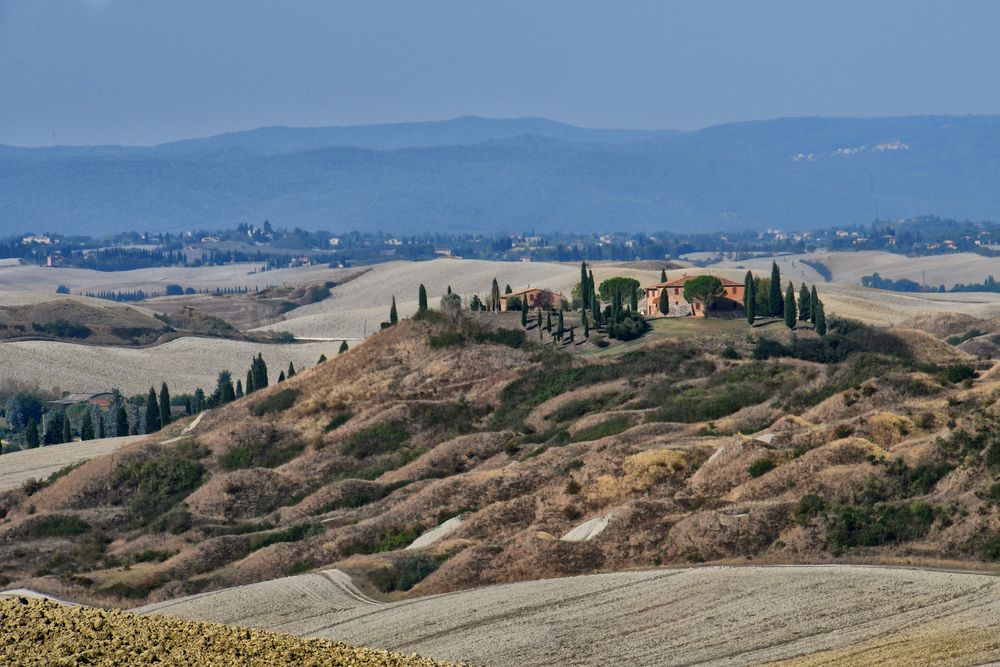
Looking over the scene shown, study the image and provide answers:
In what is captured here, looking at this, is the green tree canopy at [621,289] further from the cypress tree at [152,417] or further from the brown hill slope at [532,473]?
the cypress tree at [152,417]

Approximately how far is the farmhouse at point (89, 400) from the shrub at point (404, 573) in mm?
121233

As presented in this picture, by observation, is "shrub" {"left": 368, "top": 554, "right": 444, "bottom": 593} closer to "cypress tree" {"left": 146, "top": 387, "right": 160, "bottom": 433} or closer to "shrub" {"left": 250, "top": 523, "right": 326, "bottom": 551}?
"shrub" {"left": 250, "top": 523, "right": 326, "bottom": 551}

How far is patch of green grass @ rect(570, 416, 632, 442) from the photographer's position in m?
88.2

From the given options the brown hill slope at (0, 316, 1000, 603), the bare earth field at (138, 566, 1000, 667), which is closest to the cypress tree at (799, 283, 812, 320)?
the brown hill slope at (0, 316, 1000, 603)

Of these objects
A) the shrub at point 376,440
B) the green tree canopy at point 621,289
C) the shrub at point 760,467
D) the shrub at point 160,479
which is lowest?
the shrub at point 160,479

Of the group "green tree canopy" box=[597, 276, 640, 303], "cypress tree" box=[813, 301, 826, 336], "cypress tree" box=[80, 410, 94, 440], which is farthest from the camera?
"green tree canopy" box=[597, 276, 640, 303]

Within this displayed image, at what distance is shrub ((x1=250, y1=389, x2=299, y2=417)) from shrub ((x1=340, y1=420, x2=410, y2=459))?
44.1 feet

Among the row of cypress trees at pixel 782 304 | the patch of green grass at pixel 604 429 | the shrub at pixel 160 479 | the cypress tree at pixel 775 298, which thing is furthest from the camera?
the cypress tree at pixel 775 298

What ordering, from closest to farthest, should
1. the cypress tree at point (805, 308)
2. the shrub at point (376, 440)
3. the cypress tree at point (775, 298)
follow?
the shrub at point (376, 440), the cypress tree at point (805, 308), the cypress tree at point (775, 298)

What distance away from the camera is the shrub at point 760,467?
6881cm


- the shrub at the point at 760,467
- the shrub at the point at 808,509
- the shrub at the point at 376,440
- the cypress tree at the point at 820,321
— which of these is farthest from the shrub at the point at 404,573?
the cypress tree at the point at 820,321

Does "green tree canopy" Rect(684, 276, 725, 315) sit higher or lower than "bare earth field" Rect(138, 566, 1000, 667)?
higher

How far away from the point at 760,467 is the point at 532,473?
14.3 metres

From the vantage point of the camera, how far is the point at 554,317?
132875 mm
